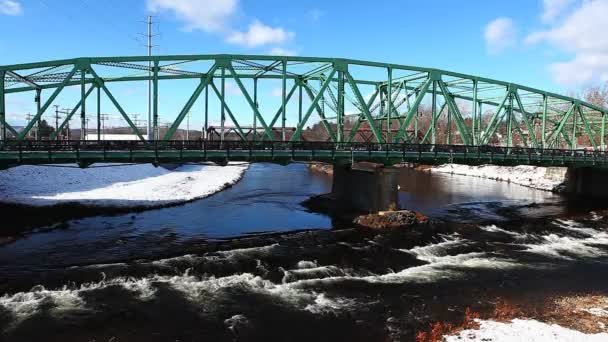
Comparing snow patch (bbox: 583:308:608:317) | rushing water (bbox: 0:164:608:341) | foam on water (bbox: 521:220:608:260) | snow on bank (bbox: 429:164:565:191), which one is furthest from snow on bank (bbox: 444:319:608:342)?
snow on bank (bbox: 429:164:565:191)

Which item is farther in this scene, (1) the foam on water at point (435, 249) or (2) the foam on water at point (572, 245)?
(2) the foam on water at point (572, 245)

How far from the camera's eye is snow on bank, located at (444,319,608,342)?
465 inches

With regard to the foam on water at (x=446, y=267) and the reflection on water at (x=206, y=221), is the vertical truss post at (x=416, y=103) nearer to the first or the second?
the reflection on water at (x=206, y=221)

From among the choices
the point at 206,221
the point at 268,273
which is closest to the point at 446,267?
the point at 268,273

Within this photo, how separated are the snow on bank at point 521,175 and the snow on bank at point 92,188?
44017mm

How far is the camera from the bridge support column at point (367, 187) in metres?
32.2

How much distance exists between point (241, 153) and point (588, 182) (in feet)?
141

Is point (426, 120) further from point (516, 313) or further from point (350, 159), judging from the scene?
point (516, 313)

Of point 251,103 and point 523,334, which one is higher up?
point 251,103

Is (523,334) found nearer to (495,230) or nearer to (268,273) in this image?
(268,273)

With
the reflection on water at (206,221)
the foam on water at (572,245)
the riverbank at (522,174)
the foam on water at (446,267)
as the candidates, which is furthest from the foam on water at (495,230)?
the riverbank at (522,174)

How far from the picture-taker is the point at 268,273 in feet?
59.0

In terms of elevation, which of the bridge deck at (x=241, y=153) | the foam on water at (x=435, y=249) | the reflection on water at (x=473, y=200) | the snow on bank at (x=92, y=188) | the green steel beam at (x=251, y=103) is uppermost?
the green steel beam at (x=251, y=103)

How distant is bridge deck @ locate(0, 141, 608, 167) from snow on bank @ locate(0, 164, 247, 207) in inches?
120
